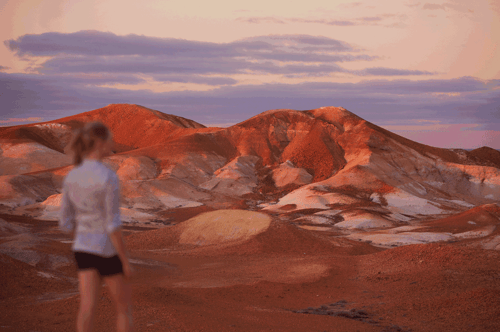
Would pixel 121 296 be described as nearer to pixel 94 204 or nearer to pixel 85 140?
pixel 94 204

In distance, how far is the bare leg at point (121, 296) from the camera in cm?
439

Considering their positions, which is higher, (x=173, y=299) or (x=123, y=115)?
(x=123, y=115)

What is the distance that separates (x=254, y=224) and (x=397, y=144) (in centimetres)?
6365

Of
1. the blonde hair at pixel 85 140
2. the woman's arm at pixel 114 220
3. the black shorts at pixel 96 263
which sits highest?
the blonde hair at pixel 85 140

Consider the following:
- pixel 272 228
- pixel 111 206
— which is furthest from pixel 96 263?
pixel 272 228

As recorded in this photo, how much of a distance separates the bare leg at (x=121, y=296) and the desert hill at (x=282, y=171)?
1578 inches

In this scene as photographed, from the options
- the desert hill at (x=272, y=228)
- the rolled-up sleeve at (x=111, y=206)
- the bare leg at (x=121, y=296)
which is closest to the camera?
the rolled-up sleeve at (x=111, y=206)

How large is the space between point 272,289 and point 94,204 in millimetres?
16160

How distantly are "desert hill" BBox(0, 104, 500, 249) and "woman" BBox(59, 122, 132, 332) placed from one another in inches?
1585

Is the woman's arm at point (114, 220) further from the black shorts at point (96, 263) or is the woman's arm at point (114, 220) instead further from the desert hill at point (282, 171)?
the desert hill at point (282, 171)

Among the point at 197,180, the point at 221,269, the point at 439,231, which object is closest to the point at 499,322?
the point at 221,269

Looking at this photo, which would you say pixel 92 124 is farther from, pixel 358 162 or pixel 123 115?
pixel 123 115

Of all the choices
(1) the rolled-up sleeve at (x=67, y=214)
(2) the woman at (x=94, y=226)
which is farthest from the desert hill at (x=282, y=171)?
(1) the rolled-up sleeve at (x=67, y=214)

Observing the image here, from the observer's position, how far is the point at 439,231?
47.7 m
